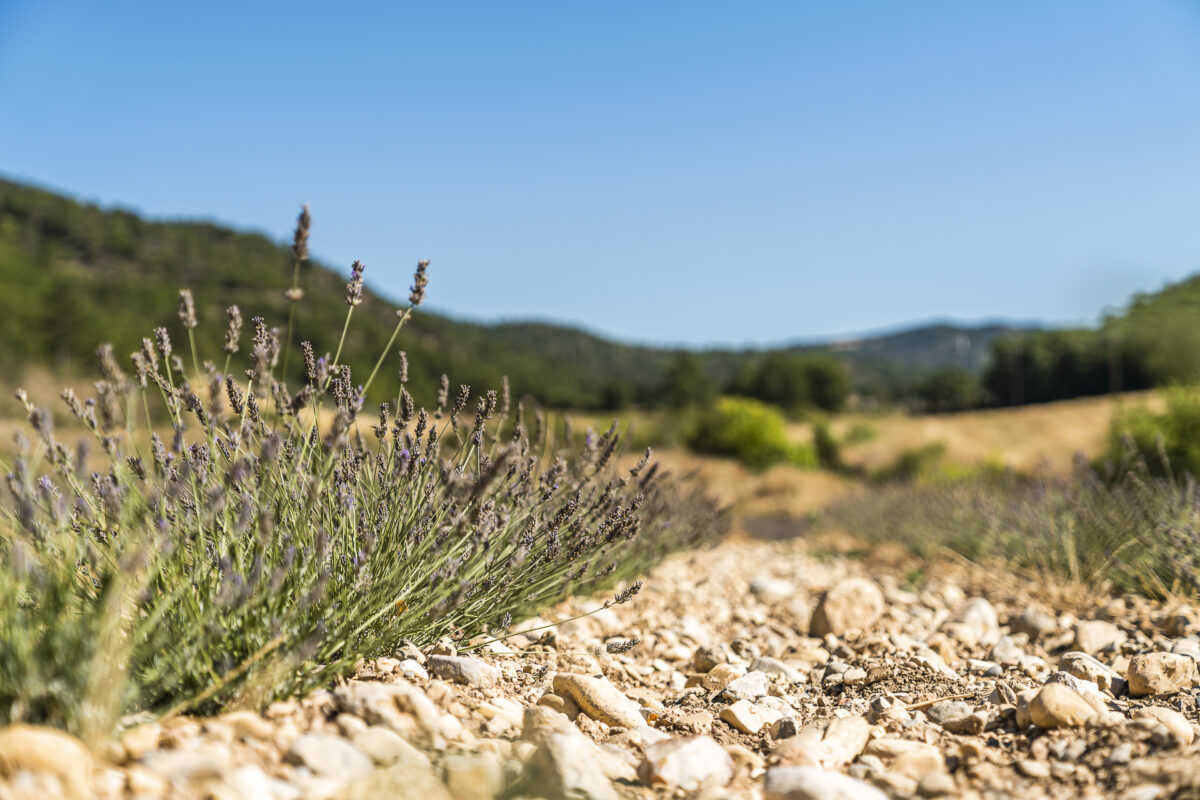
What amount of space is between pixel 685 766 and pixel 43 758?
126 centimetres

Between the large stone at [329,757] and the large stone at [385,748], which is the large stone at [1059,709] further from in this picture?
the large stone at [329,757]

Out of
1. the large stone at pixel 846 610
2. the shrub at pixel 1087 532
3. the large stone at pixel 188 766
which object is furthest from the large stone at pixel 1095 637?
the large stone at pixel 188 766

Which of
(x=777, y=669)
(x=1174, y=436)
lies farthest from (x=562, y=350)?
(x=777, y=669)

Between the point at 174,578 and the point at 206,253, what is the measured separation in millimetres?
76637

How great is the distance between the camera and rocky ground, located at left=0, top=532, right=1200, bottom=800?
146cm

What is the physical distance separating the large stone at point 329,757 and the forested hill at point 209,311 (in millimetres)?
25330

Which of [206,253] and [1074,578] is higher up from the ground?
[206,253]

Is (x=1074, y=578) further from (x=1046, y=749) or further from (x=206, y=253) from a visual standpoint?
(x=206, y=253)

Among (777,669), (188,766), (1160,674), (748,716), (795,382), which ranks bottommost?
(777,669)

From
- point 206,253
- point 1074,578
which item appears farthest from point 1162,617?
point 206,253

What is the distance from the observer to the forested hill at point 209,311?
36.8 m

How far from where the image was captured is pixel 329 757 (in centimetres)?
152

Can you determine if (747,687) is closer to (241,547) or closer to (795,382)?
(241,547)

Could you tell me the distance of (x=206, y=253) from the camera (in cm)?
6888
